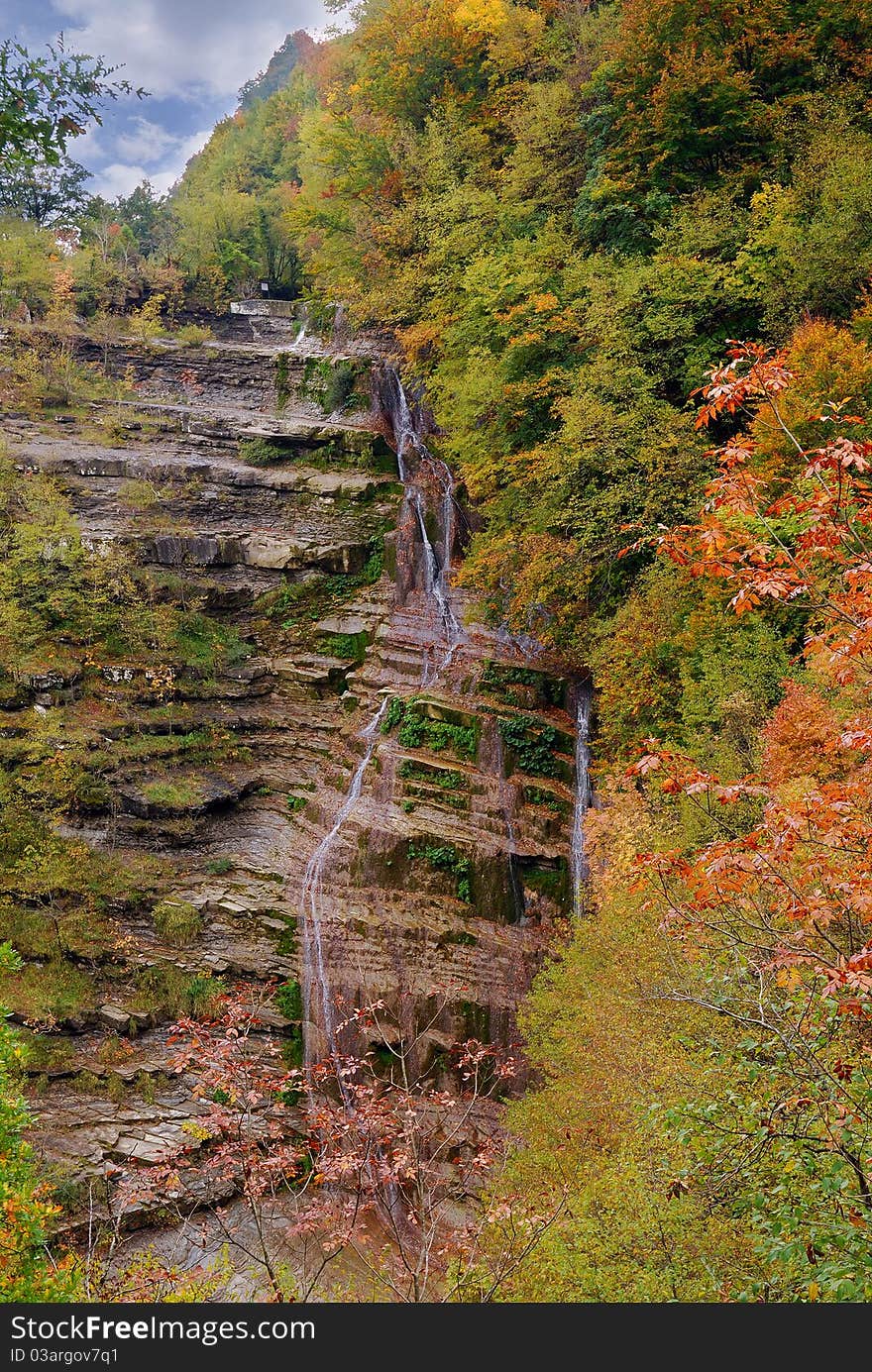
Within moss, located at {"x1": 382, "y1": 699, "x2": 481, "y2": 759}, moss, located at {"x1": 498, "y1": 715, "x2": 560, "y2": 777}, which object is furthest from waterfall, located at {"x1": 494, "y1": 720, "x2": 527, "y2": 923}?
moss, located at {"x1": 382, "y1": 699, "x2": 481, "y2": 759}

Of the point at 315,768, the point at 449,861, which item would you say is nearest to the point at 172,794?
the point at 315,768

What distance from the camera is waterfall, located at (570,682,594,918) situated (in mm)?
16703

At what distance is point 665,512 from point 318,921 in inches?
432

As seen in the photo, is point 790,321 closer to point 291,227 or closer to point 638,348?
point 638,348

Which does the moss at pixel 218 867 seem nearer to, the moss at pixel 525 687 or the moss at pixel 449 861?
the moss at pixel 449 861

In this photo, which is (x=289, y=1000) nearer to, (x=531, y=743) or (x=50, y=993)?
(x=50, y=993)

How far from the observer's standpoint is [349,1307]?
4.60 metres

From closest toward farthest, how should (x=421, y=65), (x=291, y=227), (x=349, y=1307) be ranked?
1. (x=349, y=1307)
2. (x=421, y=65)
3. (x=291, y=227)

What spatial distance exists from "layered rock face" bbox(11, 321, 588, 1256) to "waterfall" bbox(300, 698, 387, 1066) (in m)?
0.05

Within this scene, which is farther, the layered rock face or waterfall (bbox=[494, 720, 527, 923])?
waterfall (bbox=[494, 720, 527, 923])

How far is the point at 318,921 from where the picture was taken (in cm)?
1697

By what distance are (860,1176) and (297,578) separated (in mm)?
20480

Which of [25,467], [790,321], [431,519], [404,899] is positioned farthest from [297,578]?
[790,321]

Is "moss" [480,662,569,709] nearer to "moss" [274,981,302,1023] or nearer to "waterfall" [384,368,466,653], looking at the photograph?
"waterfall" [384,368,466,653]
